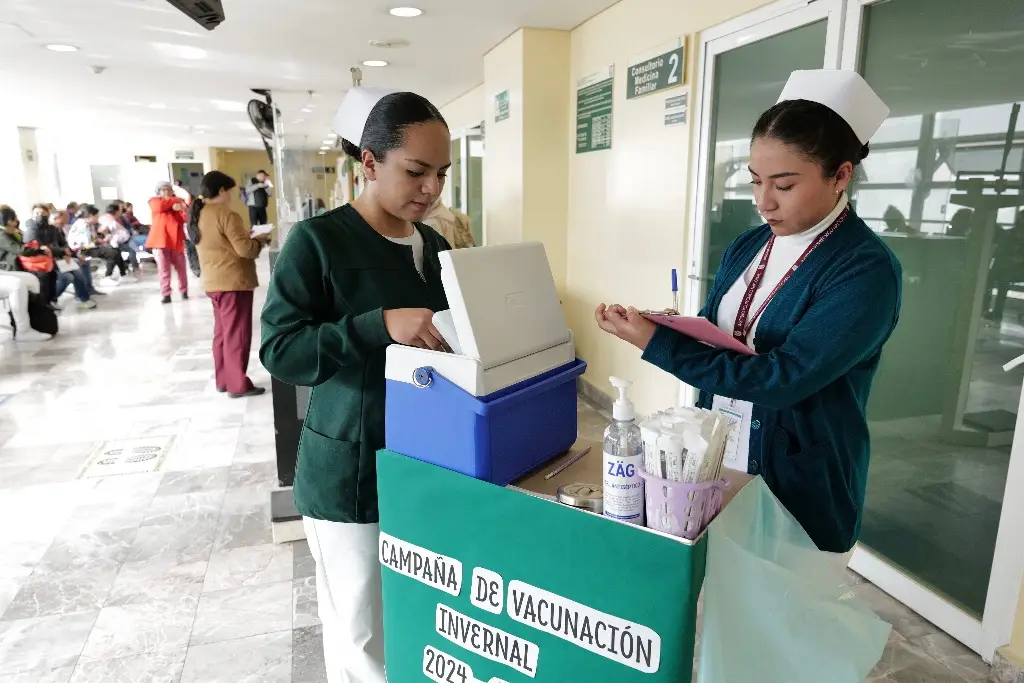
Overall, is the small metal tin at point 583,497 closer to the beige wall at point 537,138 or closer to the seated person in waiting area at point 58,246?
the beige wall at point 537,138

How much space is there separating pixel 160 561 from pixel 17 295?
4.93 m

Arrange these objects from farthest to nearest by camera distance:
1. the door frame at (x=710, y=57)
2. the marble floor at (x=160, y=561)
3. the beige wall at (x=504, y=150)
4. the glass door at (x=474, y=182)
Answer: the glass door at (x=474, y=182) < the beige wall at (x=504, y=150) < the door frame at (x=710, y=57) < the marble floor at (x=160, y=561)

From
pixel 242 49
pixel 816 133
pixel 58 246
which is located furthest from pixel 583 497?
pixel 58 246

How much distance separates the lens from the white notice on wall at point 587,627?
2.93 feet

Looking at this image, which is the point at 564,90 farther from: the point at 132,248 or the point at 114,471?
the point at 132,248

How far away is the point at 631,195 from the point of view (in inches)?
147


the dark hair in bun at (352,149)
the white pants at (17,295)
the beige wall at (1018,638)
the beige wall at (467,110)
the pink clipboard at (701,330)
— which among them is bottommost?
the beige wall at (1018,638)

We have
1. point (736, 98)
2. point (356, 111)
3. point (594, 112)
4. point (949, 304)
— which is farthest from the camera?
point (594, 112)

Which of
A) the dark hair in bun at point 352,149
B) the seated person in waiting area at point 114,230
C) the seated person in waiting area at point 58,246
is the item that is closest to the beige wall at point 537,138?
the dark hair in bun at point 352,149

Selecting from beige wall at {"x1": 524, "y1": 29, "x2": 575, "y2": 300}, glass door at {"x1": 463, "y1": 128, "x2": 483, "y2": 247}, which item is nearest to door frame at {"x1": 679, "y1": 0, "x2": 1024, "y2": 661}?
beige wall at {"x1": 524, "y1": 29, "x2": 575, "y2": 300}

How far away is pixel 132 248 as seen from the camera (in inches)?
435

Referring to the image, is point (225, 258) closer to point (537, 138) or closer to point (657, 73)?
point (537, 138)

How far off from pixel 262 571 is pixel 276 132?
14.3 ft

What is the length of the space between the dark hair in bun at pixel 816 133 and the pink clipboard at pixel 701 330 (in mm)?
333
